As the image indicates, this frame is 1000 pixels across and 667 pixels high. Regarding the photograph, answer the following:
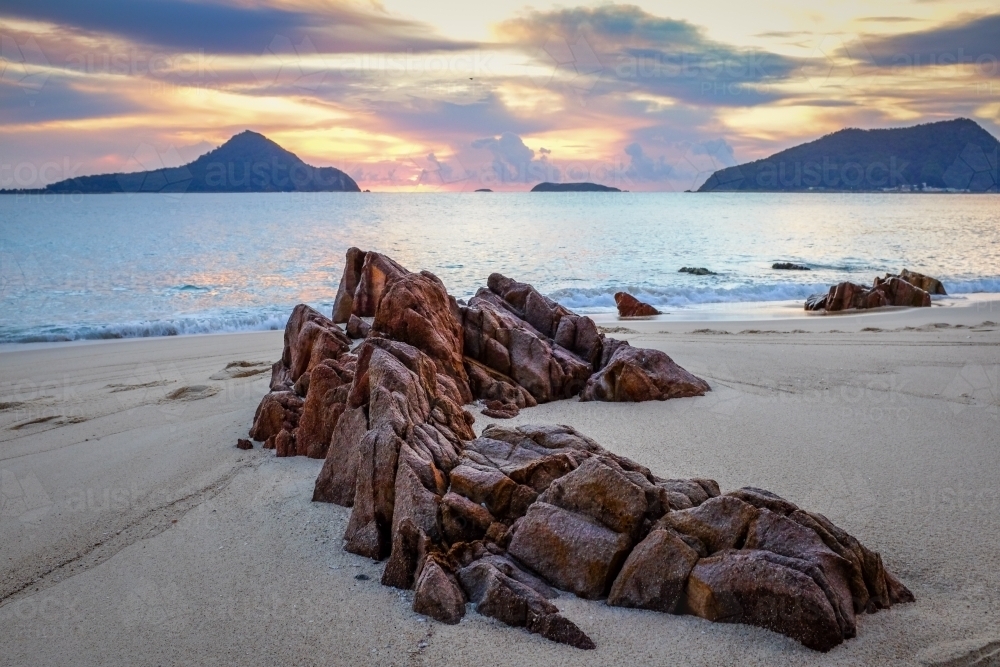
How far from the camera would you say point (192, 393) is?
9867mm

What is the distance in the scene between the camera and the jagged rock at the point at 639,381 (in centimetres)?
885

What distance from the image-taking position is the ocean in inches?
845

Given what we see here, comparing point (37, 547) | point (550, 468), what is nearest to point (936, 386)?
point (550, 468)

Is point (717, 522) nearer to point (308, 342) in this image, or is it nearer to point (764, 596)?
point (764, 596)

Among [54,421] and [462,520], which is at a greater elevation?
[462,520]

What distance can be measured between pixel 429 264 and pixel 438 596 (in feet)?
113

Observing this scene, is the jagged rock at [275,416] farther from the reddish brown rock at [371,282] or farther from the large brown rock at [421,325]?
the reddish brown rock at [371,282]

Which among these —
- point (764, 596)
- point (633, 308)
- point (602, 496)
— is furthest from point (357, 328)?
point (633, 308)

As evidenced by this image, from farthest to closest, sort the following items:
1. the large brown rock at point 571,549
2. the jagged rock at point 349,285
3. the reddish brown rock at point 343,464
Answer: the jagged rock at point 349,285
the reddish brown rock at point 343,464
the large brown rock at point 571,549

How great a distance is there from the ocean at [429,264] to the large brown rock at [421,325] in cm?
1099

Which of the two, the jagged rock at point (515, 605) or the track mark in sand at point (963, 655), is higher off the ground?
the jagged rock at point (515, 605)

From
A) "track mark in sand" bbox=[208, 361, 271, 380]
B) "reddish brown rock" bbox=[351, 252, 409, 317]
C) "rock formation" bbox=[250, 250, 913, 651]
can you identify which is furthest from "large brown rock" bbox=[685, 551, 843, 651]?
"track mark in sand" bbox=[208, 361, 271, 380]

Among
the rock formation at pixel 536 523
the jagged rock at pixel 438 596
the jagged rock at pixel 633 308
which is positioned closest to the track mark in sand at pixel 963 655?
the rock formation at pixel 536 523

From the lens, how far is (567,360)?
30.6ft
